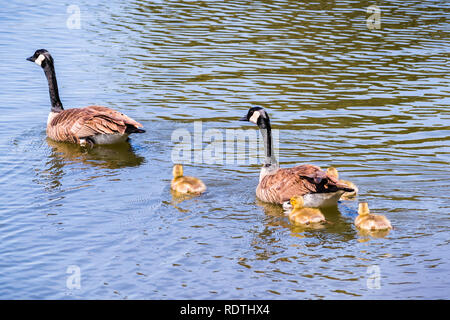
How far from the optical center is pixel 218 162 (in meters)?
14.1

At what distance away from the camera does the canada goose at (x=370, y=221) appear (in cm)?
1053

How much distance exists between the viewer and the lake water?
30.7 feet

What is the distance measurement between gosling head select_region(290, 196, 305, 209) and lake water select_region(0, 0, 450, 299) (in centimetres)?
38

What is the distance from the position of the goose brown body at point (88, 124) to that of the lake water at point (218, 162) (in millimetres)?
297

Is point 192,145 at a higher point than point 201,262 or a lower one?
higher

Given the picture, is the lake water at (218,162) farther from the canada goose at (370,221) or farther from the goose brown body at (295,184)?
the goose brown body at (295,184)

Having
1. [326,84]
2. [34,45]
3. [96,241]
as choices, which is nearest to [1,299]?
[96,241]

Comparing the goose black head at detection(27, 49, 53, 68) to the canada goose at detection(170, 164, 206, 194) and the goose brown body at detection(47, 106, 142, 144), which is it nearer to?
the goose brown body at detection(47, 106, 142, 144)

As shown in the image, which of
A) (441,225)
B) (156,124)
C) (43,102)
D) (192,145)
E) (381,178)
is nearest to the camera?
(441,225)

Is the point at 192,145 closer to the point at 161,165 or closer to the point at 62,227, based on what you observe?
the point at 161,165

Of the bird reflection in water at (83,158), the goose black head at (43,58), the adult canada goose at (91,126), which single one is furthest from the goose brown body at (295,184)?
the goose black head at (43,58)

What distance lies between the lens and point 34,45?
75.6ft

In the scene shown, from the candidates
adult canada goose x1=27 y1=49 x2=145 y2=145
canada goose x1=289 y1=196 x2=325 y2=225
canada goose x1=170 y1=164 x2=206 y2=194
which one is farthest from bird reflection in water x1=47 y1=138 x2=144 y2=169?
canada goose x1=289 y1=196 x2=325 y2=225
